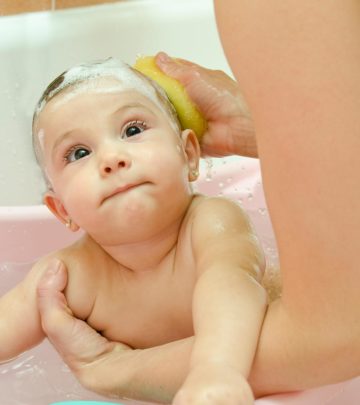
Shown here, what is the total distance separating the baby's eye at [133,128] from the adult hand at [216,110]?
0.61 ft

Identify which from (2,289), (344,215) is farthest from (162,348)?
(2,289)

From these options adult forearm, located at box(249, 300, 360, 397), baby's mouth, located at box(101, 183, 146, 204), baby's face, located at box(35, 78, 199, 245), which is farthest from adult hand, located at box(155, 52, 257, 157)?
adult forearm, located at box(249, 300, 360, 397)

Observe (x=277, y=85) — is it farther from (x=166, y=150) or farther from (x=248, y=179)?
(x=248, y=179)

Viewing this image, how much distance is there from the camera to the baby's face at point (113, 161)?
3.32 feet

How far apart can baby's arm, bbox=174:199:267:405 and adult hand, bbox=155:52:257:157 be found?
0.57ft

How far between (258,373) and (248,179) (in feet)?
2.55

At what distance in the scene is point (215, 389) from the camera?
77 cm

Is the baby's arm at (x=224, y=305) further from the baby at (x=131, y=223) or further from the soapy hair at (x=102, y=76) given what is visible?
the soapy hair at (x=102, y=76)

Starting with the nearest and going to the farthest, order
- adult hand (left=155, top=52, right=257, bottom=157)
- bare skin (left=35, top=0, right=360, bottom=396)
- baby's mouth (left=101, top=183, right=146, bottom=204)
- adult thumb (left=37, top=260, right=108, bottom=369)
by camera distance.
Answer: bare skin (left=35, top=0, right=360, bottom=396) → baby's mouth (left=101, top=183, right=146, bottom=204) → adult thumb (left=37, top=260, right=108, bottom=369) → adult hand (left=155, top=52, right=257, bottom=157)

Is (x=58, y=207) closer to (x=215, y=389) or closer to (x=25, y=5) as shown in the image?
(x=215, y=389)

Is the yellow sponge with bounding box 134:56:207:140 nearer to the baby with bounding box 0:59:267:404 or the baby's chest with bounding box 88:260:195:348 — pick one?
the baby with bounding box 0:59:267:404

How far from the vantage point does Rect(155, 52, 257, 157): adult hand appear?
126 centimetres

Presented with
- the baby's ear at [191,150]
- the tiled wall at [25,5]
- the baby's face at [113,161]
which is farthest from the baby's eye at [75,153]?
the tiled wall at [25,5]

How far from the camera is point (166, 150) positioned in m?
1.05
